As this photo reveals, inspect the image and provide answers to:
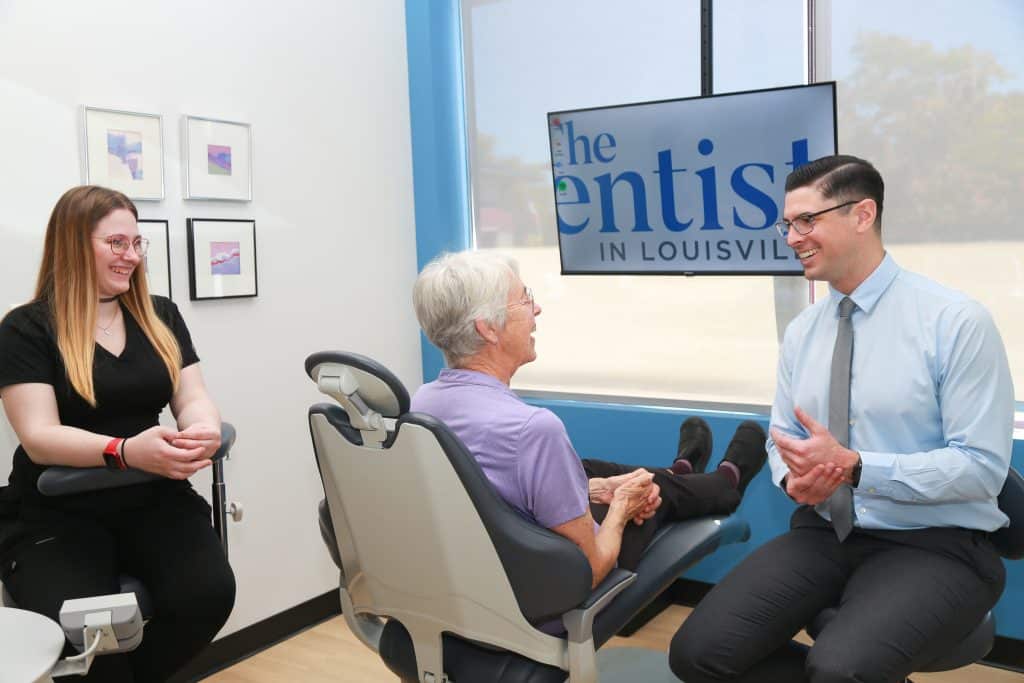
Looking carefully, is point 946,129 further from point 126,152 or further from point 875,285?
point 126,152

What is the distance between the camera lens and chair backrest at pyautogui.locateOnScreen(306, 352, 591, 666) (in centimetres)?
184

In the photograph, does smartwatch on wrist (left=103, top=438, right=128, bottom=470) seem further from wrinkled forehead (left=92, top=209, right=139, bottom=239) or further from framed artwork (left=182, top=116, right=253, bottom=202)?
framed artwork (left=182, top=116, right=253, bottom=202)

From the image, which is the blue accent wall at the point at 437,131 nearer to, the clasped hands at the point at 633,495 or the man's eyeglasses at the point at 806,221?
the clasped hands at the point at 633,495

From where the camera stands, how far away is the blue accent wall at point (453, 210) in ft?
11.7

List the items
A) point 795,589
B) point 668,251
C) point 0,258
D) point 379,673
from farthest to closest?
1. point 668,251
2. point 379,673
3. point 0,258
4. point 795,589

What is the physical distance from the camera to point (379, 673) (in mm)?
3164

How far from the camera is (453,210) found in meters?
4.13

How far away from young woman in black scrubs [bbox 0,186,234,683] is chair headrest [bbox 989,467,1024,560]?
186 cm

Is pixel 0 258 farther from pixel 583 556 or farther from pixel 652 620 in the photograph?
pixel 652 620

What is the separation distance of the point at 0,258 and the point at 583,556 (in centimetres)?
187

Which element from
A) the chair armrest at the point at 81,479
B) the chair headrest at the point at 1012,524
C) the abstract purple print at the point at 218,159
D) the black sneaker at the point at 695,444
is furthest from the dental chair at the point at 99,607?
the chair headrest at the point at 1012,524

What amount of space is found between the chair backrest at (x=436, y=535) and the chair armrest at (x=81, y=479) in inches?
22.1

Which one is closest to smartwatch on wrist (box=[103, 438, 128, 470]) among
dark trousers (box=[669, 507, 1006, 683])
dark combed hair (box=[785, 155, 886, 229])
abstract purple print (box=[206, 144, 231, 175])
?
abstract purple print (box=[206, 144, 231, 175])

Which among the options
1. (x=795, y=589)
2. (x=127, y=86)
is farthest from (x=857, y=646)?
(x=127, y=86)
